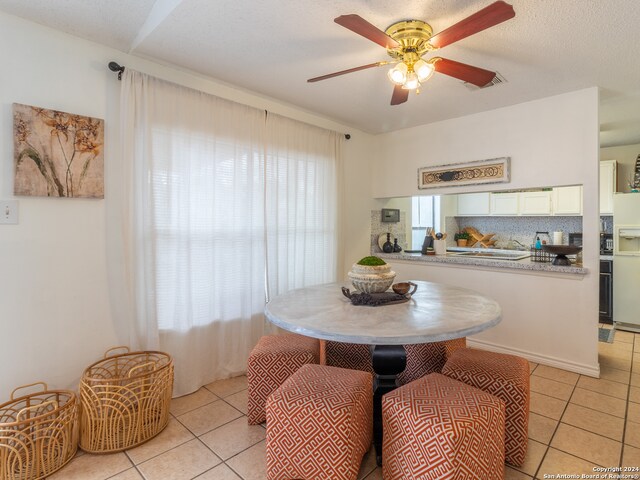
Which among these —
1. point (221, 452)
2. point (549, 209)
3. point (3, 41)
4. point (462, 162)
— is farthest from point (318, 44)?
point (549, 209)

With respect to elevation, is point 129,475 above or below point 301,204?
below

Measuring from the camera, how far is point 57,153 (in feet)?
6.45

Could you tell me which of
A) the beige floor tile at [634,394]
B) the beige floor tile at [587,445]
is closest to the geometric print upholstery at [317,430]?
the beige floor tile at [587,445]

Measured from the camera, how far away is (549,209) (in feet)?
14.6

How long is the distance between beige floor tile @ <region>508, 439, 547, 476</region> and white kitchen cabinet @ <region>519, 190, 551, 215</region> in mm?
3477

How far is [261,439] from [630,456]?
1969mm

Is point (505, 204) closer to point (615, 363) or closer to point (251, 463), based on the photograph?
point (615, 363)

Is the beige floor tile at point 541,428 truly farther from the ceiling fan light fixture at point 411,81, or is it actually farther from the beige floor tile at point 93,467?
the beige floor tile at point 93,467

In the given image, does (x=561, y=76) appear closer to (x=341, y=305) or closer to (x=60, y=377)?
(x=341, y=305)

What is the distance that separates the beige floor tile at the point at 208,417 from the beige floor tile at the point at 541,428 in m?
1.79

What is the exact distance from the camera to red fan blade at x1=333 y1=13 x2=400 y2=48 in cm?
144

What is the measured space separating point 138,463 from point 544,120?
3.80 metres

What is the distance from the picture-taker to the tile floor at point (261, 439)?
1.69 meters

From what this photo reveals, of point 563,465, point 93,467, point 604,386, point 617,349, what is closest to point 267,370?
point 93,467
